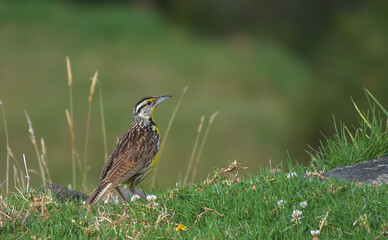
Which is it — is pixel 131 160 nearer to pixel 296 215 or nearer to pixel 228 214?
pixel 228 214

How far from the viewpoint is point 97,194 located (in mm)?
6539

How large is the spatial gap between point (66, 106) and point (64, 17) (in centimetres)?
899

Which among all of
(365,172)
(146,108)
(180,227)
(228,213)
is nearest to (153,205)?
(180,227)

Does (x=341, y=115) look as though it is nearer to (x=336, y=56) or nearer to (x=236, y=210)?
(x=336, y=56)

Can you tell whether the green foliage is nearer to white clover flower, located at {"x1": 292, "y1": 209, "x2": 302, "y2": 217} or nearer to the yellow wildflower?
white clover flower, located at {"x1": 292, "y1": 209, "x2": 302, "y2": 217}

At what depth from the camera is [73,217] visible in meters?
5.86

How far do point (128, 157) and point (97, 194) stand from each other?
66 centimetres

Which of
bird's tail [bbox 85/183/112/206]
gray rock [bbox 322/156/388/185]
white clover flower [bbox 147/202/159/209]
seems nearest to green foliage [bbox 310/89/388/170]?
gray rock [bbox 322/156/388/185]


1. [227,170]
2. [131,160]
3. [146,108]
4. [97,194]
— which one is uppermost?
[146,108]

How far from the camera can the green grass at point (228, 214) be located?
16.8 ft

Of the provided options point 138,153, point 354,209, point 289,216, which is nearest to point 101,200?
point 138,153

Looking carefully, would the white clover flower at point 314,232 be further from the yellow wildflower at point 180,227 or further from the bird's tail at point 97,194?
the bird's tail at point 97,194

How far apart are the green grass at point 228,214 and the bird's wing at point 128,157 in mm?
752

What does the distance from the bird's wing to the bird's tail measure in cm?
9
